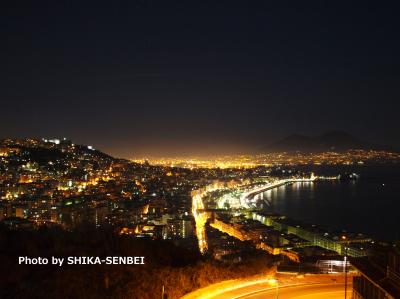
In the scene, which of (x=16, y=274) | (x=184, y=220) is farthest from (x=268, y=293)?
(x=184, y=220)

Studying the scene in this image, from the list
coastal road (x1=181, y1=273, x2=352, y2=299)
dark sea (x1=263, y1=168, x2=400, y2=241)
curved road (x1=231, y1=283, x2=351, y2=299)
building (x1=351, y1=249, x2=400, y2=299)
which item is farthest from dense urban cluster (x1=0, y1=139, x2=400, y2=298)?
dark sea (x1=263, y1=168, x2=400, y2=241)

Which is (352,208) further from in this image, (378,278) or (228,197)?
(378,278)

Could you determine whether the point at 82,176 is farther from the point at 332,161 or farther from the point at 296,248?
the point at 332,161

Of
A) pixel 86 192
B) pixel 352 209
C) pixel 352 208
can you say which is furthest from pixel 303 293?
pixel 352 208

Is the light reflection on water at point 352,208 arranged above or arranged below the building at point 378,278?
below

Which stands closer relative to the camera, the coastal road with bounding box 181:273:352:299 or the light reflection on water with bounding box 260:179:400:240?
the coastal road with bounding box 181:273:352:299

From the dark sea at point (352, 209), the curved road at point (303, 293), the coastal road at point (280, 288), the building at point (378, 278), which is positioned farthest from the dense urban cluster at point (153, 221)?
the dark sea at point (352, 209)

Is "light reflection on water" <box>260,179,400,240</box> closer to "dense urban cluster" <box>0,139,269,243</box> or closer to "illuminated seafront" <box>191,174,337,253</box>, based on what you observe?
"illuminated seafront" <box>191,174,337,253</box>

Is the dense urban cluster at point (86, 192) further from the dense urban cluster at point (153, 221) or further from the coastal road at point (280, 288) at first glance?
the coastal road at point (280, 288)
